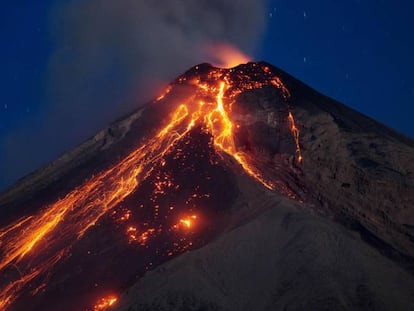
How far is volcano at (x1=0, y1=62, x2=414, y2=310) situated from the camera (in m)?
20.4

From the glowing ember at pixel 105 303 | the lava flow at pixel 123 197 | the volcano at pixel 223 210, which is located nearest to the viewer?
the glowing ember at pixel 105 303

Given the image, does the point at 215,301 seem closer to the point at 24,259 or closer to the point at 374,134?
the point at 24,259

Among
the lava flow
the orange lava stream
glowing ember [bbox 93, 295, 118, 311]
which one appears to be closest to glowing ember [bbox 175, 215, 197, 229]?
the lava flow

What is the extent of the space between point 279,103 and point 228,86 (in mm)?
3641

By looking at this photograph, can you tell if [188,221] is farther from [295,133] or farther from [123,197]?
[295,133]

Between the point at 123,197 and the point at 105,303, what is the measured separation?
21.2ft

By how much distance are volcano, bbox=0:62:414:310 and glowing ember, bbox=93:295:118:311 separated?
0.21 feet

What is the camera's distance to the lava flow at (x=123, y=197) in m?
23.4

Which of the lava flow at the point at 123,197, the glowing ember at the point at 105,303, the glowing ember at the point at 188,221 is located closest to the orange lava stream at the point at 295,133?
the lava flow at the point at 123,197

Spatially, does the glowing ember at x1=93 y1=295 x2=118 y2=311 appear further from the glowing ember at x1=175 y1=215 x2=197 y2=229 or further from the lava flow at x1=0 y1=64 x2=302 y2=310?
the glowing ember at x1=175 y1=215 x2=197 y2=229

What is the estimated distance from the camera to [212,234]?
74.2ft

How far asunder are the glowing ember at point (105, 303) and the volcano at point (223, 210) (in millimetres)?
64

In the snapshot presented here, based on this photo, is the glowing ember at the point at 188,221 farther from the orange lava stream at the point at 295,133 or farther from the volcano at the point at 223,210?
the orange lava stream at the point at 295,133

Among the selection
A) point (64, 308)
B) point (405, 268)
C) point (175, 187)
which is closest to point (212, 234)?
point (175, 187)
